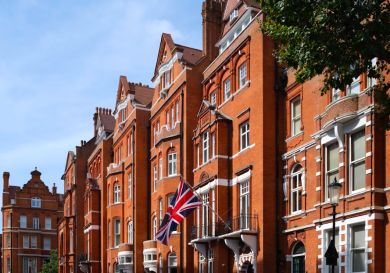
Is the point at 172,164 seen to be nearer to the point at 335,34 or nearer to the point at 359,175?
the point at 359,175

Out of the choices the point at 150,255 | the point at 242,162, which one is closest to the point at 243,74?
the point at 242,162

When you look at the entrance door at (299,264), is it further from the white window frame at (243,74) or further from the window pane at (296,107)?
the white window frame at (243,74)

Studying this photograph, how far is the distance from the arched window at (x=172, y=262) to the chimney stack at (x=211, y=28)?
13.0 meters

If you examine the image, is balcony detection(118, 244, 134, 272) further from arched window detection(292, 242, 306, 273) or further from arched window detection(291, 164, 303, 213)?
arched window detection(291, 164, 303, 213)

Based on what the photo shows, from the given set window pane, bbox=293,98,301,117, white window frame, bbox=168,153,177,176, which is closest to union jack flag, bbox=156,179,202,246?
window pane, bbox=293,98,301,117

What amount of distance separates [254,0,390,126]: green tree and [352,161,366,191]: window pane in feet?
12.7

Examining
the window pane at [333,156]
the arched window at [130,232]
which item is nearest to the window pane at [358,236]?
the window pane at [333,156]

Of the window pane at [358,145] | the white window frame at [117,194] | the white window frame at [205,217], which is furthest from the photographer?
the white window frame at [117,194]

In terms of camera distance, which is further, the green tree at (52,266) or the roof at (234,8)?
the green tree at (52,266)

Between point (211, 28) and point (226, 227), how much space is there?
14381 millimetres

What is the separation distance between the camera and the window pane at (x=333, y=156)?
22.9 m

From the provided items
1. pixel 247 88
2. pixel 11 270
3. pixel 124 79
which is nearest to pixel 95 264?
pixel 124 79

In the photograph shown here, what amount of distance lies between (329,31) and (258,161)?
11.7 meters

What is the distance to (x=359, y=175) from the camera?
21.5 metres
